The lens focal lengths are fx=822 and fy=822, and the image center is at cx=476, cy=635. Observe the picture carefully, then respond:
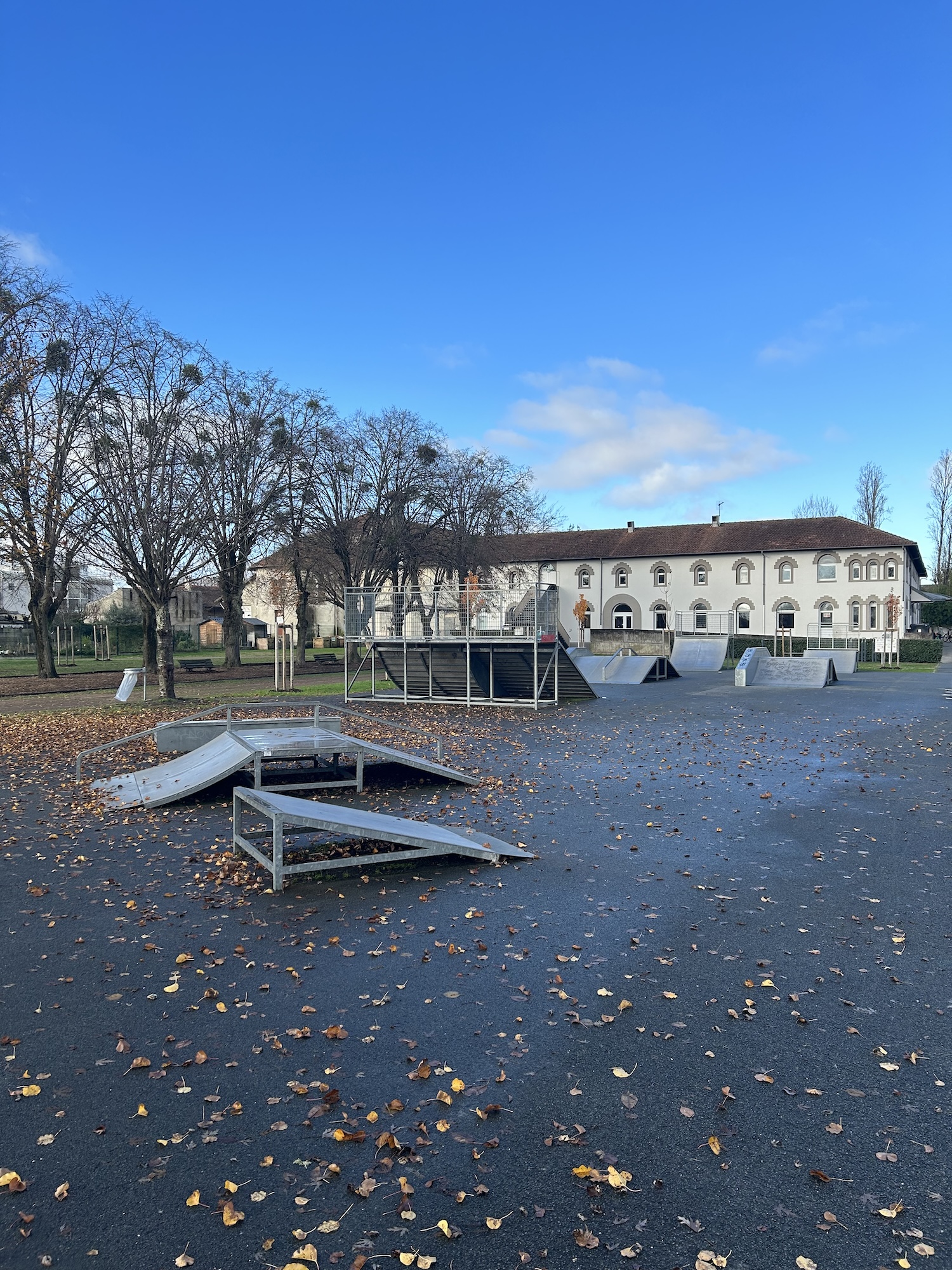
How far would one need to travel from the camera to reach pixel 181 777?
10.4 metres

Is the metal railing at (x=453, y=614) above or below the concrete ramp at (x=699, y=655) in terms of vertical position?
above

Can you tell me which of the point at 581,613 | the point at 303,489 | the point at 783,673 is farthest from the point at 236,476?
the point at 581,613

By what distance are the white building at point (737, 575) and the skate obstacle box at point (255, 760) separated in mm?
43944

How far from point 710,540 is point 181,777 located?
202 feet

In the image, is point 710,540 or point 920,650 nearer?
point 920,650

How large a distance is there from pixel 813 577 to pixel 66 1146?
65.1 m

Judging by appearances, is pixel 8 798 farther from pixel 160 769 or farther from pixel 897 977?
pixel 897 977

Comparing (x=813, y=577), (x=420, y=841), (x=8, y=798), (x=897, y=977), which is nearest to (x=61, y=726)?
(x=8, y=798)

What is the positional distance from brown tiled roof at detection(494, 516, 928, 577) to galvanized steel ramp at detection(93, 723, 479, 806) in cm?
4734

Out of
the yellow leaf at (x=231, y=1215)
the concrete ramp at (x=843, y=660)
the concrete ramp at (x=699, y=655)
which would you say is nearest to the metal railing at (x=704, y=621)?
the concrete ramp at (x=699, y=655)

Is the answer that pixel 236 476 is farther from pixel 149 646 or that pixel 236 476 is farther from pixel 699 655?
pixel 699 655

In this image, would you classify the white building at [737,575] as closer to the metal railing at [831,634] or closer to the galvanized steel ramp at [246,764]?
the metal railing at [831,634]

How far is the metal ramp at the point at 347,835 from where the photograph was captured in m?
6.57

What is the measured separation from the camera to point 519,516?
43.6 meters
